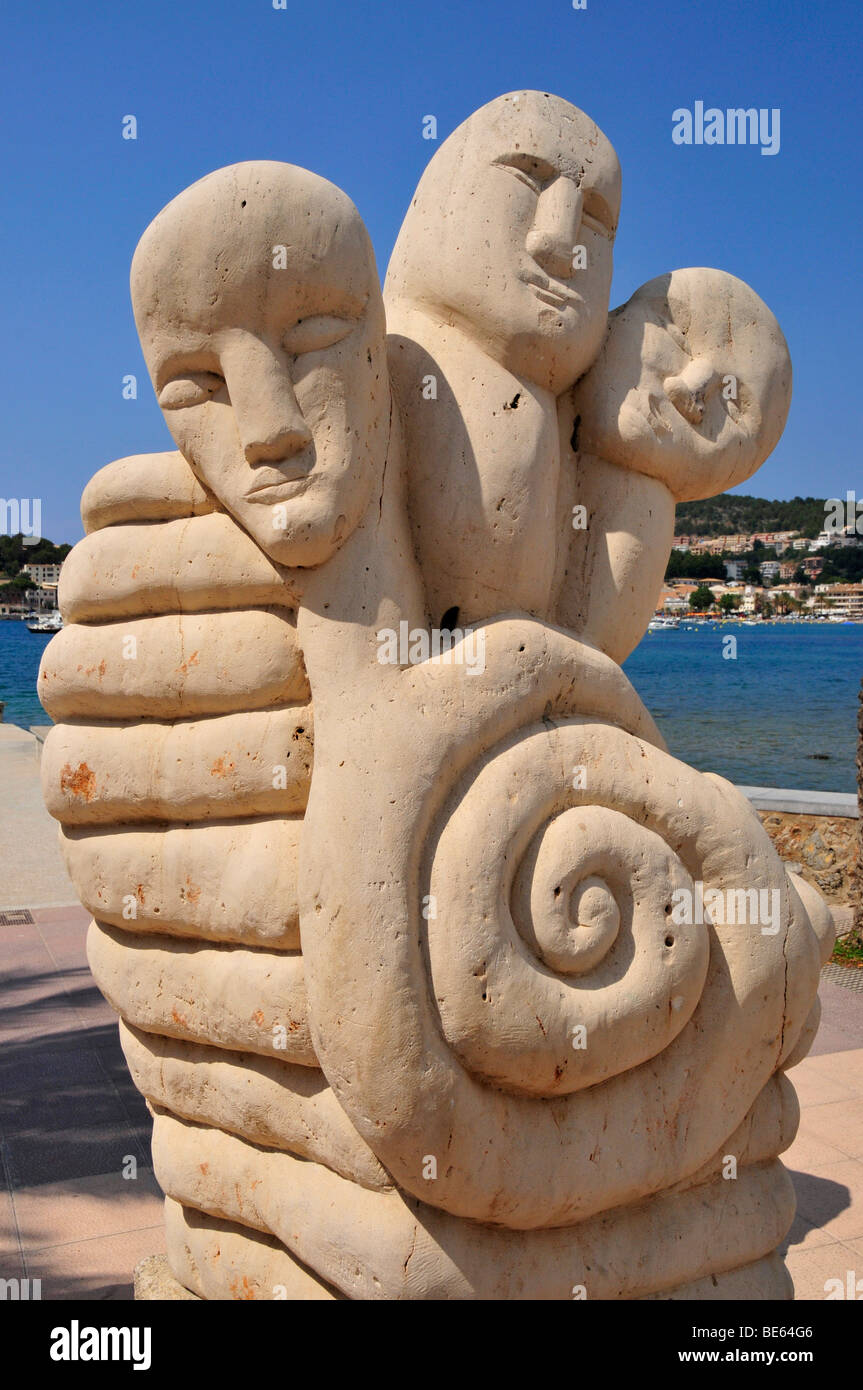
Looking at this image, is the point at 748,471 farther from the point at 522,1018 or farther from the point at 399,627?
the point at 522,1018

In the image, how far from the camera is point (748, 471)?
3.24 meters

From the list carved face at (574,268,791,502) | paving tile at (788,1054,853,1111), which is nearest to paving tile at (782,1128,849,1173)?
paving tile at (788,1054,853,1111)

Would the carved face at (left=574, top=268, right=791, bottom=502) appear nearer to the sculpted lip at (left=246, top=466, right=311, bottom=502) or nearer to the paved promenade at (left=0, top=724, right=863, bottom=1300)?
the sculpted lip at (left=246, top=466, right=311, bottom=502)

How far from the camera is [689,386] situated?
119 inches

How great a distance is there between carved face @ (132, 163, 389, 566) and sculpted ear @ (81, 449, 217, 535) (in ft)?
0.69

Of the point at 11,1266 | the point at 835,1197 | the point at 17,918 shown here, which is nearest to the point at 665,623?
the point at 17,918

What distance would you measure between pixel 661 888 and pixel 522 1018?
0.46 m

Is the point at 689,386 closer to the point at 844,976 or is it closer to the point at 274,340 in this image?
the point at 274,340

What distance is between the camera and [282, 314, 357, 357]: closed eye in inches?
97.2

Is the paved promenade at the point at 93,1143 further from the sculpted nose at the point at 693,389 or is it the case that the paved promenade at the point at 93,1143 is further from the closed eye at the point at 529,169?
the closed eye at the point at 529,169

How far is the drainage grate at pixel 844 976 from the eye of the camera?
627cm

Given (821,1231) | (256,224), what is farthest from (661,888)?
(821,1231)

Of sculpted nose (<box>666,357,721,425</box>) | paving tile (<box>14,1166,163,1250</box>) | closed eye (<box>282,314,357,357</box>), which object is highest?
sculpted nose (<box>666,357,721,425</box>)

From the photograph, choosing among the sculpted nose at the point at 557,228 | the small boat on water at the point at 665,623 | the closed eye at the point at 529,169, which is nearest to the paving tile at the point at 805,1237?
the sculpted nose at the point at 557,228
